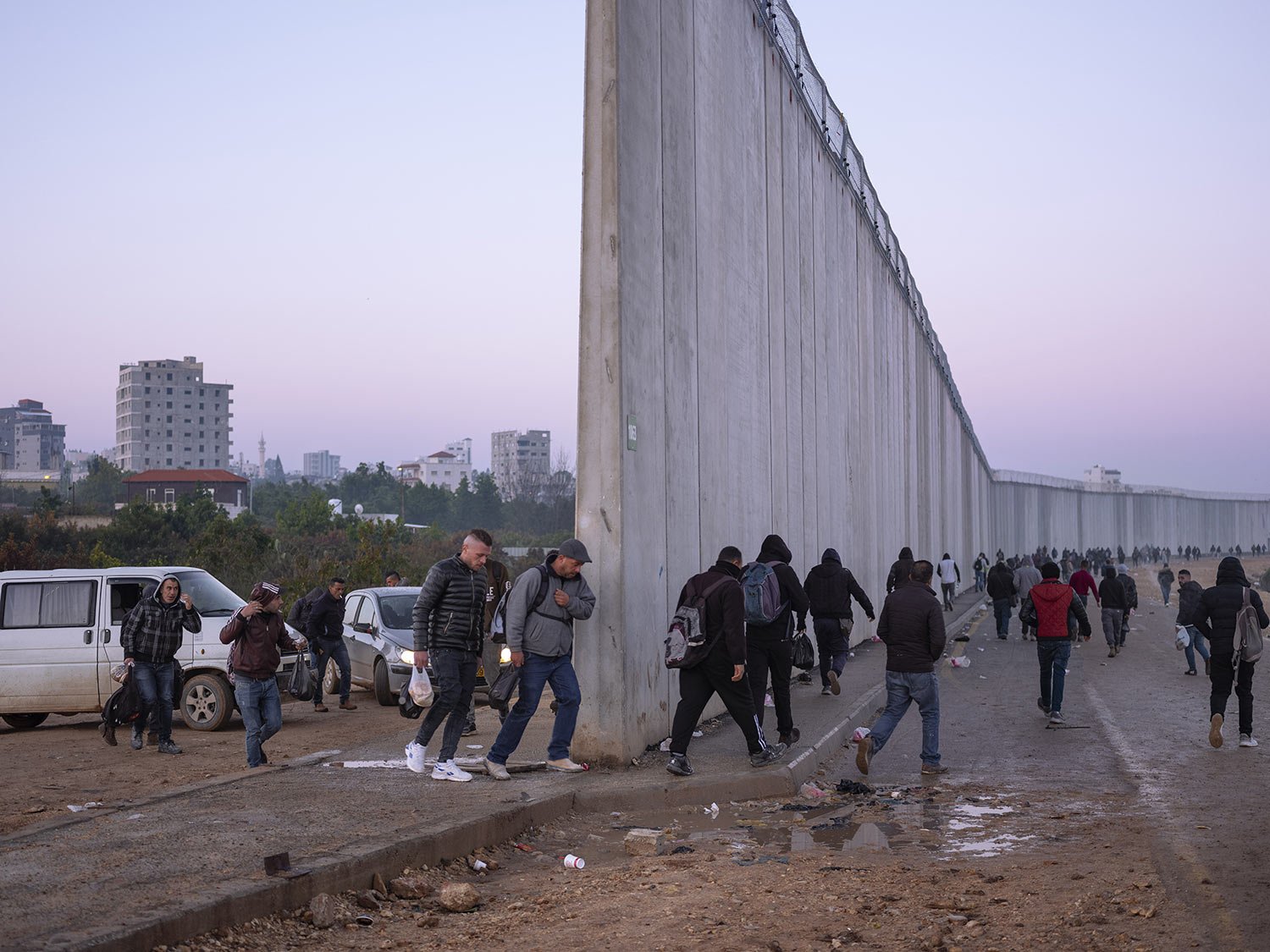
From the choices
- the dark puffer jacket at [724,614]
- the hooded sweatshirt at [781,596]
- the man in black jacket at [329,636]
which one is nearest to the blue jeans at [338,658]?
the man in black jacket at [329,636]

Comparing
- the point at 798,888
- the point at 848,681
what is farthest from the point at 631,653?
the point at 848,681

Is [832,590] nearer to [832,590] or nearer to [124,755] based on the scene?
[832,590]

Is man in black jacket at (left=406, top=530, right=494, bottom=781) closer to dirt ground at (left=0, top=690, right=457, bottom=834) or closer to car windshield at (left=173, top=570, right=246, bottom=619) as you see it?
dirt ground at (left=0, top=690, right=457, bottom=834)

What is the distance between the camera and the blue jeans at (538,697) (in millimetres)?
9719

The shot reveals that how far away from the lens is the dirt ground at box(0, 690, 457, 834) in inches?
407

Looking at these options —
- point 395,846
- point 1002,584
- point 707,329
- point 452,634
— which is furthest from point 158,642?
point 1002,584

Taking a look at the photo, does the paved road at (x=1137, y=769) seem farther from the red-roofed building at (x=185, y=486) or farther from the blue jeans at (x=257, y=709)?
the red-roofed building at (x=185, y=486)

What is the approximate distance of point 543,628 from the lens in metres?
9.67

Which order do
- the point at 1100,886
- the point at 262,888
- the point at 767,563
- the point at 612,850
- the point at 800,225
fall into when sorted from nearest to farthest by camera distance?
the point at 262,888, the point at 1100,886, the point at 612,850, the point at 767,563, the point at 800,225

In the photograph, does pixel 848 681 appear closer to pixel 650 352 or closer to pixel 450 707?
pixel 650 352

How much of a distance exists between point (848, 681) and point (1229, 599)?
271 inches

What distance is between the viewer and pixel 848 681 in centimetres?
1805

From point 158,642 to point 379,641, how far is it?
4935 millimetres

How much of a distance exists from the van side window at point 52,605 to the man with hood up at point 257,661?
4899mm
